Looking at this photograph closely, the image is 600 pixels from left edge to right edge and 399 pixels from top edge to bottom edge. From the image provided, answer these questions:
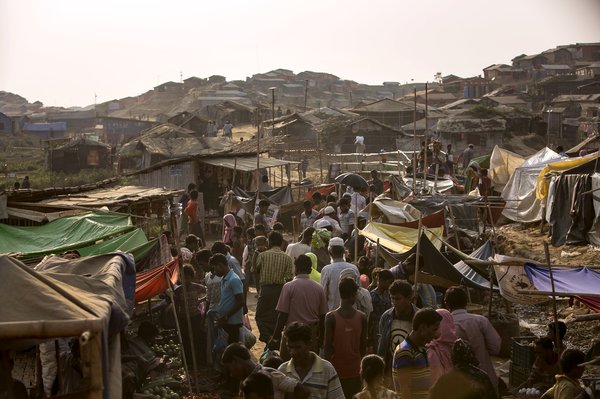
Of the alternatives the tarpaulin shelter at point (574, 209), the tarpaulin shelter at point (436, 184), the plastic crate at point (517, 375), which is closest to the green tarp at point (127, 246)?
the plastic crate at point (517, 375)

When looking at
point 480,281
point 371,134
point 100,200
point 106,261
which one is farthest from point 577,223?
point 371,134

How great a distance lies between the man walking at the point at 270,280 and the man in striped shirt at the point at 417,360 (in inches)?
125

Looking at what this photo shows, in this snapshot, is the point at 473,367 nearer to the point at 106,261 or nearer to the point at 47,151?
the point at 106,261

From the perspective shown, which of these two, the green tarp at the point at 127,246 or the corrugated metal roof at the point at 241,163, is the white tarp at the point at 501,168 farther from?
the green tarp at the point at 127,246

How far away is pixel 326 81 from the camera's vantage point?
105812mm

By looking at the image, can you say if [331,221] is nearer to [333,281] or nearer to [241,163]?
[333,281]

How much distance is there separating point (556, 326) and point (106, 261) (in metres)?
3.72

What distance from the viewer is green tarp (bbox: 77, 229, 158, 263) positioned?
8.73 metres

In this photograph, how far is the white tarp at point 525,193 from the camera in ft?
65.3

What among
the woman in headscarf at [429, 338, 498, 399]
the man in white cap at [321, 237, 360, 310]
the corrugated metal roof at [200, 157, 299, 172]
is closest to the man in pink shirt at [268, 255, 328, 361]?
the man in white cap at [321, 237, 360, 310]

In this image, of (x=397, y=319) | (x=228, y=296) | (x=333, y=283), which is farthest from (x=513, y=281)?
(x=228, y=296)

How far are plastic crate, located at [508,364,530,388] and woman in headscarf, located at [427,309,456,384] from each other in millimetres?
2193

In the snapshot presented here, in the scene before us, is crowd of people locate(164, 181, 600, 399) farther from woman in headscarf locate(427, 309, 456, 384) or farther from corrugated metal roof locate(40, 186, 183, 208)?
corrugated metal roof locate(40, 186, 183, 208)

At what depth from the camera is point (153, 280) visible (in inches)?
335
